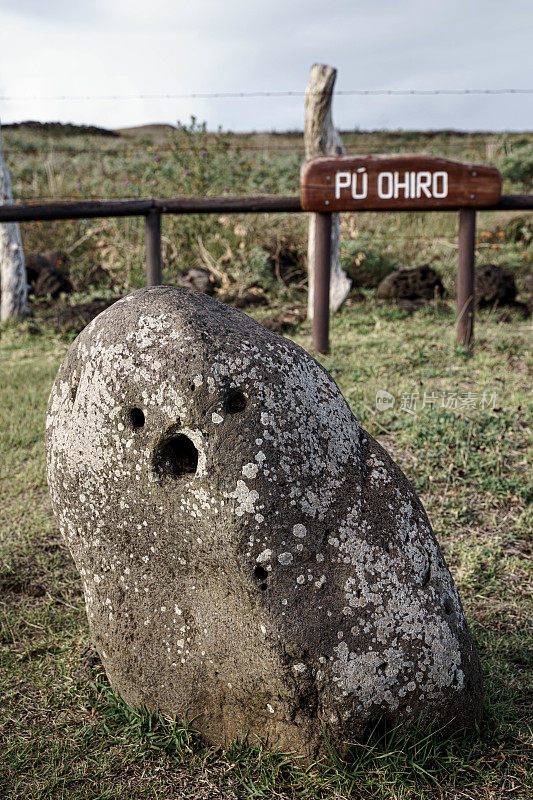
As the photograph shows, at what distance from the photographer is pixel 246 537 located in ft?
6.22

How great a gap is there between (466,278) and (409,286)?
6.65ft

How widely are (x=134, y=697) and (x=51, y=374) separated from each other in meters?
4.37

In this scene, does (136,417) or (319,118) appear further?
(319,118)

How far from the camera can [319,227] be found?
244 inches

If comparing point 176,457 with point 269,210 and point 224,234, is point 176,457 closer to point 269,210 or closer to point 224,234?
point 269,210

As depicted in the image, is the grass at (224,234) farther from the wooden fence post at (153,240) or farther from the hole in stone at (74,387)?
the hole in stone at (74,387)

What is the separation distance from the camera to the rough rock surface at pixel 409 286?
27.7 ft

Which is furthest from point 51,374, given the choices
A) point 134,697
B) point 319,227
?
point 134,697

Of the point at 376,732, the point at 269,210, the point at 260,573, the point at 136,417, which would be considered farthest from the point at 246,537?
the point at 269,210

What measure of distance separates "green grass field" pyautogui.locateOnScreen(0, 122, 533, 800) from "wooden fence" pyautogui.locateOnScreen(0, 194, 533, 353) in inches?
13.2

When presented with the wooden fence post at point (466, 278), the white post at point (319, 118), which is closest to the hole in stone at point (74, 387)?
the wooden fence post at point (466, 278)

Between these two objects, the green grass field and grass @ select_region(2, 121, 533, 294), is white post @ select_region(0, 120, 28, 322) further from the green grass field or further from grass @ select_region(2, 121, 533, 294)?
grass @ select_region(2, 121, 533, 294)

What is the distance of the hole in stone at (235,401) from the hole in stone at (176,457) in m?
0.15

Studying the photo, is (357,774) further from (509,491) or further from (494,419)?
(494,419)
